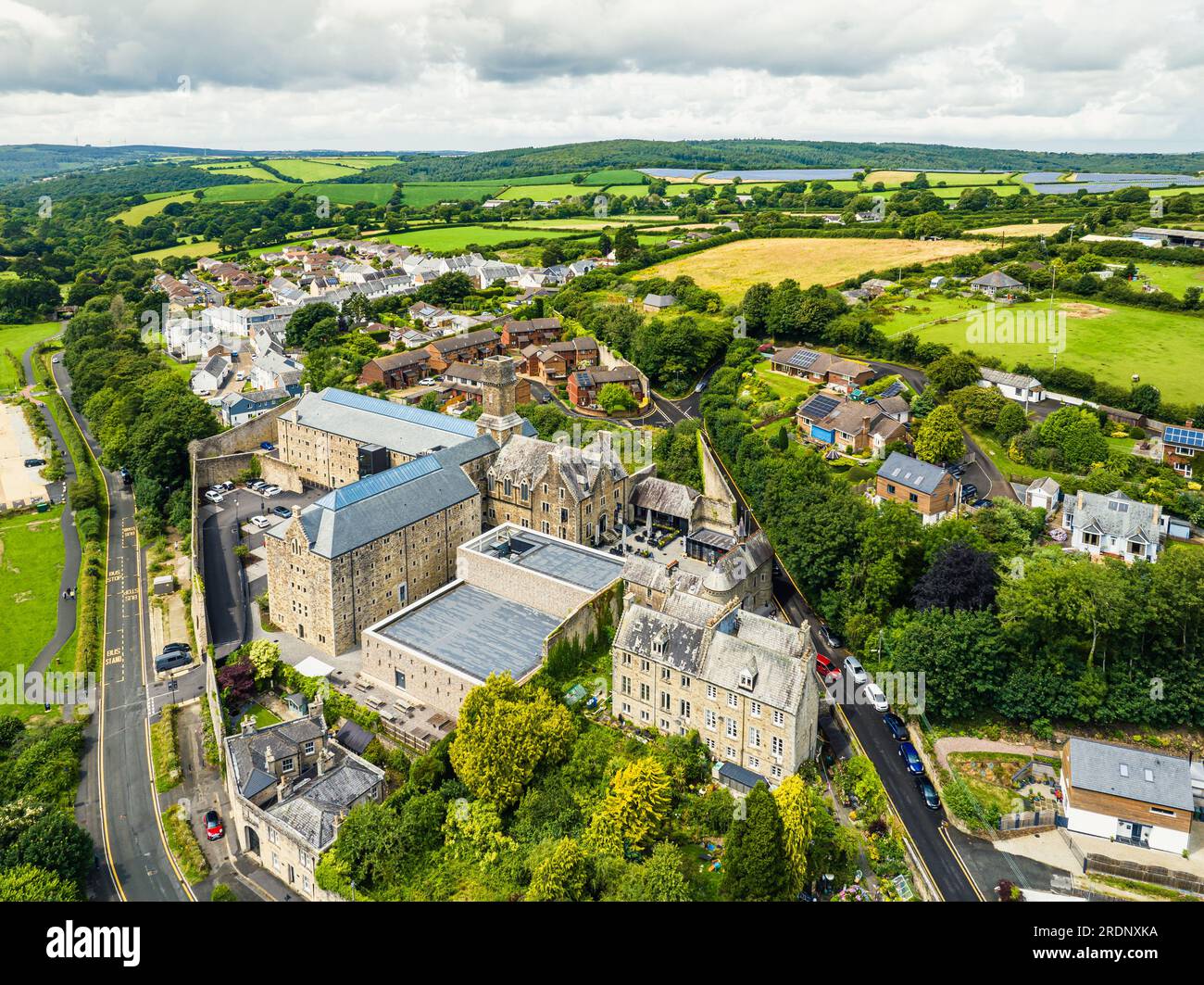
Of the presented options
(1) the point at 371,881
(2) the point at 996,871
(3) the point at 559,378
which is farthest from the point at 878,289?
(1) the point at 371,881

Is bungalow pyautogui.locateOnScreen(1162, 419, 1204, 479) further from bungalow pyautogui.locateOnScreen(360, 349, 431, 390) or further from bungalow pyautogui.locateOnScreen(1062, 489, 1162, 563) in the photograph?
bungalow pyautogui.locateOnScreen(360, 349, 431, 390)

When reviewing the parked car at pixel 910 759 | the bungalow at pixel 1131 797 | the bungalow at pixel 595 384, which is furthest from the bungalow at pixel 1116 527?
the bungalow at pixel 595 384

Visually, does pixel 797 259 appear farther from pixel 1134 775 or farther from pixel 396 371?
pixel 1134 775

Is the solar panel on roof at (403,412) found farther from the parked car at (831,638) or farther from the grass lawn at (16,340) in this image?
the grass lawn at (16,340)

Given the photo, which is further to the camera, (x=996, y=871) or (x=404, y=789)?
(x=404, y=789)

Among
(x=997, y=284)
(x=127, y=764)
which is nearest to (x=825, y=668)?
(x=127, y=764)
